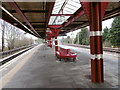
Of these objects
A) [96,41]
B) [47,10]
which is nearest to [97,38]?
[96,41]

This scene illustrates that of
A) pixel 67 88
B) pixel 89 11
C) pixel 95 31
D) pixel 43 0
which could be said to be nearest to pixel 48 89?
pixel 67 88

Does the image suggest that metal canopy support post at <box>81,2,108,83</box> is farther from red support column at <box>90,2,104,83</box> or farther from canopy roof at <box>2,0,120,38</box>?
canopy roof at <box>2,0,120,38</box>

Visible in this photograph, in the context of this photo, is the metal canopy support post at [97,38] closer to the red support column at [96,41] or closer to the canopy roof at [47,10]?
the red support column at [96,41]

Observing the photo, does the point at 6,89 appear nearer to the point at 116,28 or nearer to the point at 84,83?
the point at 84,83

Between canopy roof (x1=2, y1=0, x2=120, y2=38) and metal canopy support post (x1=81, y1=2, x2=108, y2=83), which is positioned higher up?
canopy roof (x1=2, y1=0, x2=120, y2=38)

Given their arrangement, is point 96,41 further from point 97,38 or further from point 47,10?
point 47,10

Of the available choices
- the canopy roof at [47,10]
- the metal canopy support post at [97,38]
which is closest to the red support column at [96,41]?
the metal canopy support post at [97,38]

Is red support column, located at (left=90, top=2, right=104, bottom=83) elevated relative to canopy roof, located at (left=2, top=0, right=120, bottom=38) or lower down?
lower down

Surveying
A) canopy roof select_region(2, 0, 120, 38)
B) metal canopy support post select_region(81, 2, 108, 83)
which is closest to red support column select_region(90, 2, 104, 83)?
metal canopy support post select_region(81, 2, 108, 83)

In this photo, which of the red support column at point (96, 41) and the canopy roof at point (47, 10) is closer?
the red support column at point (96, 41)

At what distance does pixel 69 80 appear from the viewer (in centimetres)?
521

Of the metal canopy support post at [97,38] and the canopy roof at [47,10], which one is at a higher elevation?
the canopy roof at [47,10]

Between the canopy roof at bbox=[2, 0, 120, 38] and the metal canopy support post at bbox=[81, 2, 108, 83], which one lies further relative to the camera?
the canopy roof at bbox=[2, 0, 120, 38]

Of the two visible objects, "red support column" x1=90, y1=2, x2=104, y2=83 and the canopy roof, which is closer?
"red support column" x1=90, y1=2, x2=104, y2=83
